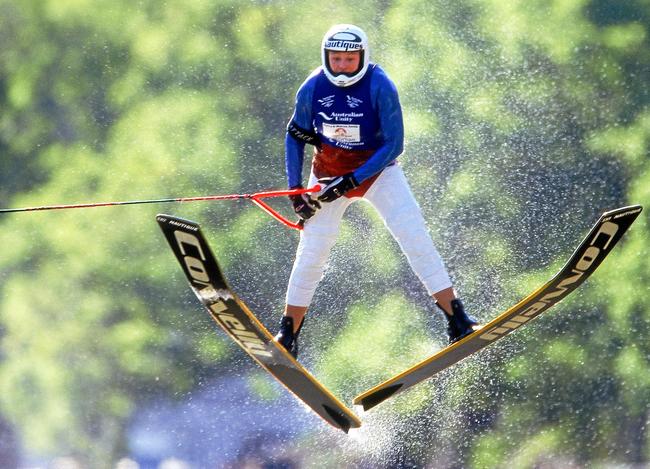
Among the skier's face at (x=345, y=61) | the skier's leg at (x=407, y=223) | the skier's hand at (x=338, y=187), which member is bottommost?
the skier's leg at (x=407, y=223)

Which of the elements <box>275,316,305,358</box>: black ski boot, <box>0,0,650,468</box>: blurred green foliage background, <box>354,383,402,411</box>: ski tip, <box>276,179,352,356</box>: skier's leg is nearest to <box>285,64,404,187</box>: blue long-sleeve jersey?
<box>276,179,352,356</box>: skier's leg

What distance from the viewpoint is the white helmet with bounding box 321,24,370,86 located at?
702 cm

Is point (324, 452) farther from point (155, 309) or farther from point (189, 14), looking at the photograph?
point (189, 14)

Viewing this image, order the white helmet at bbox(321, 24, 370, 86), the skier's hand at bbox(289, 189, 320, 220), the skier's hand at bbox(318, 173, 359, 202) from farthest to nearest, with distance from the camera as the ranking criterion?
the skier's hand at bbox(289, 189, 320, 220) < the skier's hand at bbox(318, 173, 359, 202) < the white helmet at bbox(321, 24, 370, 86)

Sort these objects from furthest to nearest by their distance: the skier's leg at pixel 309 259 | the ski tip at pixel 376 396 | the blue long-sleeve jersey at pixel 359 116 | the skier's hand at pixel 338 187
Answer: the ski tip at pixel 376 396 < the skier's leg at pixel 309 259 < the skier's hand at pixel 338 187 < the blue long-sleeve jersey at pixel 359 116

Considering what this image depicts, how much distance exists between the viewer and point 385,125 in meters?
7.16

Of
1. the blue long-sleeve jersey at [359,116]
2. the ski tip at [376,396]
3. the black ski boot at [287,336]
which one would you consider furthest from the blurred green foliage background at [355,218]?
the blue long-sleeve jersey at [359,116]

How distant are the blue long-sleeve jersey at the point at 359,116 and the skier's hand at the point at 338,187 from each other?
4cm

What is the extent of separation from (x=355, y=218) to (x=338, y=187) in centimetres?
620

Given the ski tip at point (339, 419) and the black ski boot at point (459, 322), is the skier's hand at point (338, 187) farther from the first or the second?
the ski tip at point (339, 419)

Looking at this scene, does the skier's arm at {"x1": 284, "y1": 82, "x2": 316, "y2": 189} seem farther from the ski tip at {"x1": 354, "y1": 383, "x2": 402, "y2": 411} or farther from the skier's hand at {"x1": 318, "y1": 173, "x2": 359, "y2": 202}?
the ski tip at {"x1": 354, "y1": 383, "x2": 402, "y2": 411}

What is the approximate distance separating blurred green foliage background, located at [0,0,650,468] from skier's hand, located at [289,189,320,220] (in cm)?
588

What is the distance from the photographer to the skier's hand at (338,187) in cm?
723

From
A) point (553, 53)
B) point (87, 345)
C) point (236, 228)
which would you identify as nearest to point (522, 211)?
point (553, 53)
